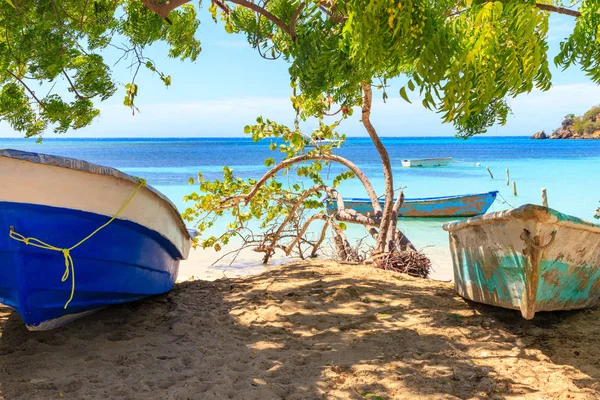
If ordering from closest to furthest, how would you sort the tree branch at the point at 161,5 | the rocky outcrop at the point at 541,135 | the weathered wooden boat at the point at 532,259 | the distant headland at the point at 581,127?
1. the weathered wooden boat at the point at 532,259
2. the tree branch at the point at 161,5
3. the distant headland at the point at 581,127
4. the rocky outcrop at the point at 541,135

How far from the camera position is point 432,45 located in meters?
2.54

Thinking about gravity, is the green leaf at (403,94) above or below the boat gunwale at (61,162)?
above

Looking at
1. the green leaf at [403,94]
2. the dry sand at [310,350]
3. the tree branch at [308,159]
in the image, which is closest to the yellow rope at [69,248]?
the dry sand at [310,350]

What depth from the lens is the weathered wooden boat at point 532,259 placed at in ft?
11.4

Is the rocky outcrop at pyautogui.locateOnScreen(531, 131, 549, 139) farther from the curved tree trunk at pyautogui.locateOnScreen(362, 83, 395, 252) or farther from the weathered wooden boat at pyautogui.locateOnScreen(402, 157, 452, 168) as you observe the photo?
the curved tree trunk at pyautogui.locateOnScreen(362, 83, 395, 252)

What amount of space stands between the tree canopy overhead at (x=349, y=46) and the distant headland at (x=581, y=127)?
10056cm

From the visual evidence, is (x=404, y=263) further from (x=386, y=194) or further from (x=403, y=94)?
(x=403, y=94)

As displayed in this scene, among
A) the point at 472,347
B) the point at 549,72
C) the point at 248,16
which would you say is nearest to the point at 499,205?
the point at 248,16

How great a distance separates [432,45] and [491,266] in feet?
6.90

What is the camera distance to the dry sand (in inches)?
127

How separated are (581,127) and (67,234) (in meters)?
108

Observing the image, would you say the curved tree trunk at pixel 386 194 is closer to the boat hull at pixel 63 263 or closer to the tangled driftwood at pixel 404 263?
the tangled driftwood at pixel 404 263

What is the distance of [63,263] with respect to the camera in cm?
374

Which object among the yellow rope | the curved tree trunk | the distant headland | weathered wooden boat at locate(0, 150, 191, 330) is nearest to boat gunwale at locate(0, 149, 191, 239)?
weathered wooden boat at locate(0, 150, 191, 330)
